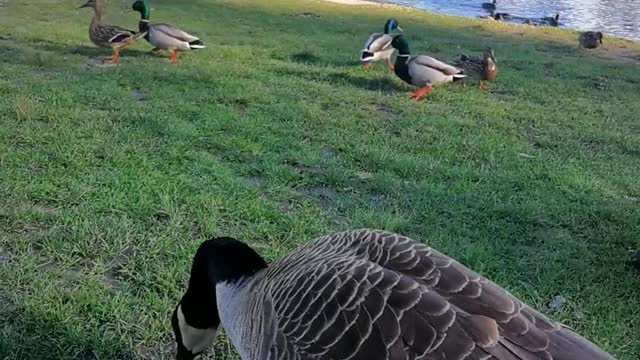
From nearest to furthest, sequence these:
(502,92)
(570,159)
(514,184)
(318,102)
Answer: (514,184) → (570,159) → (318,102) → (502,92)

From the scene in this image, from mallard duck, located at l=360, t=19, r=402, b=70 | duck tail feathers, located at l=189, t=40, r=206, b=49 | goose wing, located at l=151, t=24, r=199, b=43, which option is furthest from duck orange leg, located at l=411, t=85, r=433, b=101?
goose wing, located at l=151, t=24, r=199, b=43

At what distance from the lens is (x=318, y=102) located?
24.0ft

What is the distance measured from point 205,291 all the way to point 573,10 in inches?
1073

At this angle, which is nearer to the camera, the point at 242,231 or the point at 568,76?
the point at 242,231

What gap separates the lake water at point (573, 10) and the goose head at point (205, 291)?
19.6m

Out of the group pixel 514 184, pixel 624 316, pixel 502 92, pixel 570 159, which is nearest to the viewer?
pixel 624 316

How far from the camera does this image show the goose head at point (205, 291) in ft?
9.03

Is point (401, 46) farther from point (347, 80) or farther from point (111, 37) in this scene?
point (111, 37)

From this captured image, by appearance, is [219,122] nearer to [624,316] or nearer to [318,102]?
[318,102]

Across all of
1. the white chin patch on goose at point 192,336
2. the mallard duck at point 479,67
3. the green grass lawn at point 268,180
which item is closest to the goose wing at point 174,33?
the green grass lawn at point 268,180

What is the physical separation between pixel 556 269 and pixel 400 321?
2.25 metres

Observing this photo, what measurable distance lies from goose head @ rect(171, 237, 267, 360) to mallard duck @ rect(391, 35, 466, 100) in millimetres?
5661

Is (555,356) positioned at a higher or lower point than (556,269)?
higher

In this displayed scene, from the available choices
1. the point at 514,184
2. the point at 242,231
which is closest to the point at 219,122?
the point at 242,231
